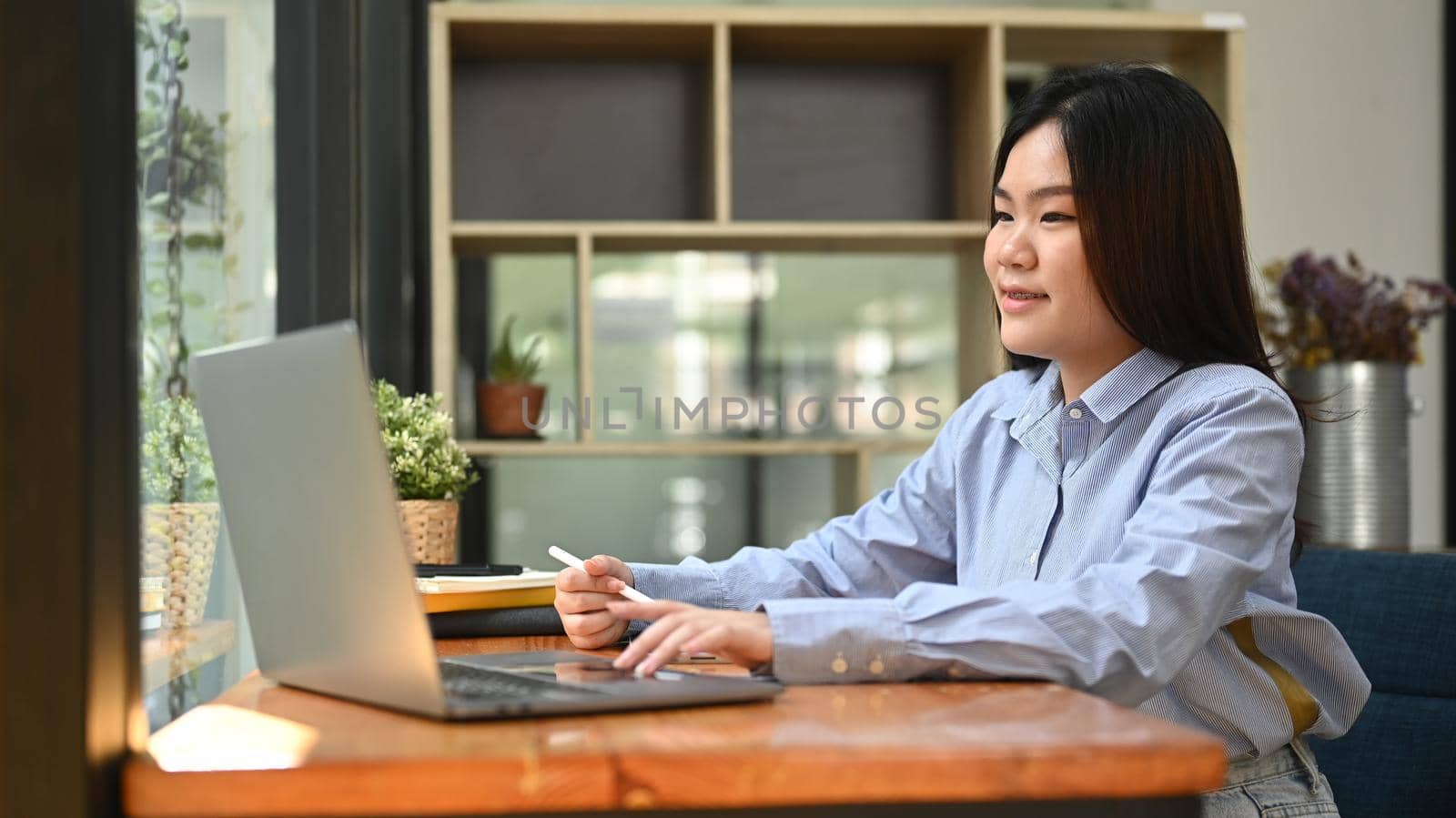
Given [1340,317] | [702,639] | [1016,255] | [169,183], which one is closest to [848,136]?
[1340,317]

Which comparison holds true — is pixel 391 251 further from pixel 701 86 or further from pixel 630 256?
pixel 630 256

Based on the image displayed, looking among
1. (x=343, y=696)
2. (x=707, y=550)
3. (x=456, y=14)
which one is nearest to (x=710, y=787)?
(x=343, y=696)

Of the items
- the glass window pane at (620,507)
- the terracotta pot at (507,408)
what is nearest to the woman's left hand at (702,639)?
the terracotta pot at (507,408)

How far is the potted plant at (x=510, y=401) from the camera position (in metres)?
2.64

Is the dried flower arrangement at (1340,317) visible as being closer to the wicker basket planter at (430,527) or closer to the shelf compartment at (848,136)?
the shelf compartment at (848,136)

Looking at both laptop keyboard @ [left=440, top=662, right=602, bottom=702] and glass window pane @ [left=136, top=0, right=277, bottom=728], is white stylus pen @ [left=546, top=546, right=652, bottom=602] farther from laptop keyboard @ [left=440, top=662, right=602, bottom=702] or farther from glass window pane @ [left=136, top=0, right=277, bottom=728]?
glass window pane @ [left=136, top=0, right=277, bottom=728]

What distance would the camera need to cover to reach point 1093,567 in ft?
3.39

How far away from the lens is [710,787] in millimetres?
682

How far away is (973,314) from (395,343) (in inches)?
44.7

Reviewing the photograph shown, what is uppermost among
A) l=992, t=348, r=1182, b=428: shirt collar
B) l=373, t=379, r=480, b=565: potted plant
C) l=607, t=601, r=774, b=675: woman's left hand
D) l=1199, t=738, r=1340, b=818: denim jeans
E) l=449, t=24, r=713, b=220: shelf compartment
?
l=449, t=24, r=713, b=220: shelf compartment

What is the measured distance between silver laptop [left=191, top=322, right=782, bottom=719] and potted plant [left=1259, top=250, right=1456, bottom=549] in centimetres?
207

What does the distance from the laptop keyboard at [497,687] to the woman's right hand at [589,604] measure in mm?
209

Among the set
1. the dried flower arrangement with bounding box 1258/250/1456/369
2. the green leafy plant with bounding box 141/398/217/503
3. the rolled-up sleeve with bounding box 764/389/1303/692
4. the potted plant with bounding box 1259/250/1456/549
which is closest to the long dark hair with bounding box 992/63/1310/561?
the rolled-up sleeve with bounding box 764/389/1303/692

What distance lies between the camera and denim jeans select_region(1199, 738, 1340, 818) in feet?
3.85
